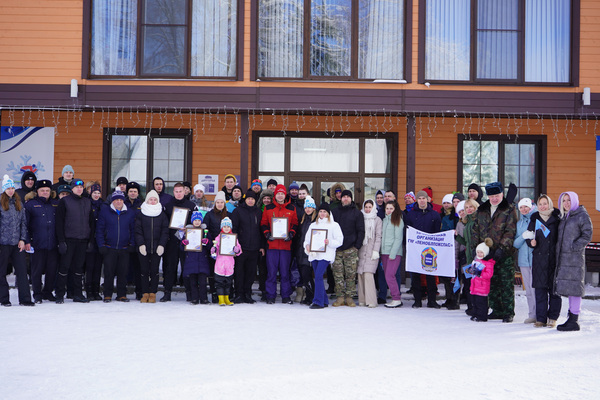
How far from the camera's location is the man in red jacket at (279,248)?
31.8ft

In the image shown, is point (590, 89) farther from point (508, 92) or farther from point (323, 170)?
point (323, 170)

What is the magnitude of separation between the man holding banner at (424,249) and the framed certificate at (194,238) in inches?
133

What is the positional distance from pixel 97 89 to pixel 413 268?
747 cm

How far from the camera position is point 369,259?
31.5 feet

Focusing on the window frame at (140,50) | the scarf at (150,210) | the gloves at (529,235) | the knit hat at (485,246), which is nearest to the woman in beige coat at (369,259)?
Answer: the knit hat at (485,246)

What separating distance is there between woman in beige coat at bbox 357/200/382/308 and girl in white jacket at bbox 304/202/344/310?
474 mm

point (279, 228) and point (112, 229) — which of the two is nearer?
point (112, 229)

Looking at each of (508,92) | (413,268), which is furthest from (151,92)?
(508,92)

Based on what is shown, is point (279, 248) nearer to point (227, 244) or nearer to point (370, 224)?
point (227, 244)

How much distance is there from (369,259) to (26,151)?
28.0 feet

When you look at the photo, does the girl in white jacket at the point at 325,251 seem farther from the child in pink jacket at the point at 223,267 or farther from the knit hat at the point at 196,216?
the knit hat at the point at 196,216

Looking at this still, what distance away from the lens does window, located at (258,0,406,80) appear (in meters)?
12.6

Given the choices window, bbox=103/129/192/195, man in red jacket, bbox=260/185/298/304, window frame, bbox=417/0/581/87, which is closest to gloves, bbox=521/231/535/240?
man in red jacket, bbox=260/185/298/304

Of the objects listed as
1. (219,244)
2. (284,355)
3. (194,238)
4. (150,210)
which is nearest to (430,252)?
(219,244)
